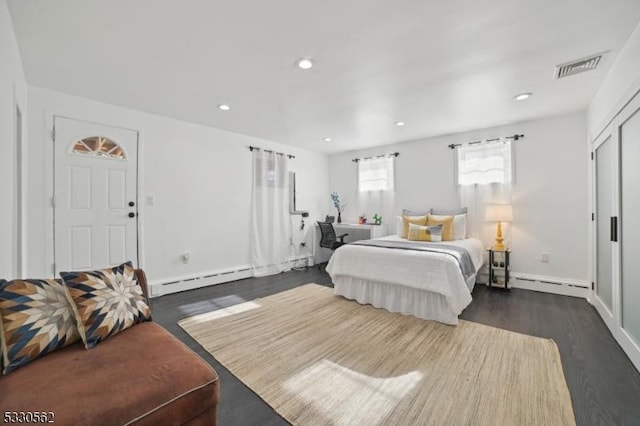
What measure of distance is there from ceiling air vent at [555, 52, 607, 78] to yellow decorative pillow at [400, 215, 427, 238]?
88.2 inches

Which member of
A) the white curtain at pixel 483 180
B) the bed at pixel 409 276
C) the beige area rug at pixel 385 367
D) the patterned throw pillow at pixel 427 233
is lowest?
the beige area rug at pixel 385 367

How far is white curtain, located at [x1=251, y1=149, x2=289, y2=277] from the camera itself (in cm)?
475

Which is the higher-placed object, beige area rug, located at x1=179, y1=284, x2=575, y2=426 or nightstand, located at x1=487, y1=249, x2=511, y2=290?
nightstand, located at x1=487, y1=249, x2=511, y2=290

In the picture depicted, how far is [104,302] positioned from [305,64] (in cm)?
222

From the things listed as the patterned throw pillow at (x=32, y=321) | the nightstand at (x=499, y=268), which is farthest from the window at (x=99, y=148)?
the nightstand at (x=499, y=268)

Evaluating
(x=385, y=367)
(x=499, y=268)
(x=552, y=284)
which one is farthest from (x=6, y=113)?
(x=552, y=284)

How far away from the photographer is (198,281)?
4.02m

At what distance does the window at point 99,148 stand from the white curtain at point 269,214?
193cm

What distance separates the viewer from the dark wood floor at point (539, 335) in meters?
1.55

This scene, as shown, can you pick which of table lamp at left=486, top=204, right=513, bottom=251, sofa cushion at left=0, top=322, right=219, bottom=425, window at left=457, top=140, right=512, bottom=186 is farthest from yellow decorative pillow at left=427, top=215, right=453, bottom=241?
sofa cushion at left=0, top=322, right=219, bottom=425

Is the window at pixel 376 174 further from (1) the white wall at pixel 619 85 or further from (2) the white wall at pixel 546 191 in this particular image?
(1) the white wall at pixel 619 85

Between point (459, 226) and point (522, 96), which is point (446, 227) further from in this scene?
point (522, 96)

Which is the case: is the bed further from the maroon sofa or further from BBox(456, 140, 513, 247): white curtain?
the maroon sofa

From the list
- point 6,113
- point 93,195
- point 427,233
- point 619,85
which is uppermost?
point 619,85
